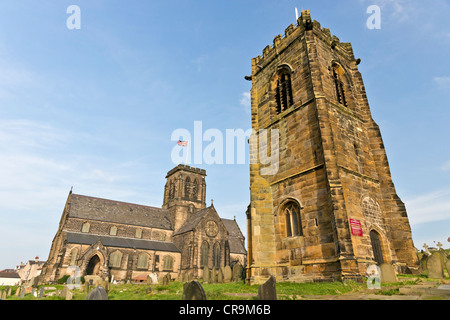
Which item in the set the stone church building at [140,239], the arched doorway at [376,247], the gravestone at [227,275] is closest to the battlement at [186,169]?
the stone church building at [140,239]

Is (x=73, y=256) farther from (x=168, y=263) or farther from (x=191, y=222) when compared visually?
(x=191, y=222)

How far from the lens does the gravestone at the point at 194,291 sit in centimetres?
580

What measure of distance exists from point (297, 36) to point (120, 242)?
1507 inches

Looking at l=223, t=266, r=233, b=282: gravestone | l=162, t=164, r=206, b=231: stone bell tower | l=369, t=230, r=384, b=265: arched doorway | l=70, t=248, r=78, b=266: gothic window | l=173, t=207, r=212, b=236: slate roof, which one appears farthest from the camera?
l=162, t=164, r=206, b=231: stone bell tower

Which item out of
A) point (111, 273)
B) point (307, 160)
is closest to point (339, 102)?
point (307, 160)

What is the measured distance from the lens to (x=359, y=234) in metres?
11.0

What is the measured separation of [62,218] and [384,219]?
47089 millimetres

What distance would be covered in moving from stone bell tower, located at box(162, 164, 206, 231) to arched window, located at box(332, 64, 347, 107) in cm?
4045

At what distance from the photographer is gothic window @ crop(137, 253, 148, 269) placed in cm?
3978

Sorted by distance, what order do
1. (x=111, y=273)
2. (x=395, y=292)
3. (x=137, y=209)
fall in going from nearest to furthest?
(x=395, y=292) → (x=111, y=273) → (x=137, y=209)

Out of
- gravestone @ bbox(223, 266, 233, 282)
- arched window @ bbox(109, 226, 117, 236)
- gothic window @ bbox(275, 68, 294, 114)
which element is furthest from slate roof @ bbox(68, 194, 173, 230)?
gothic window @ bbox(275, 68, 294, 114)

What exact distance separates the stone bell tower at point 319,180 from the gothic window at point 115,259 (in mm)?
31025

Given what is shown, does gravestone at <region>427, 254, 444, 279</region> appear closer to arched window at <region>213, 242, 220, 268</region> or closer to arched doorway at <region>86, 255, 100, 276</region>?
arched window at <region>213, 242, 220, 268</region>
